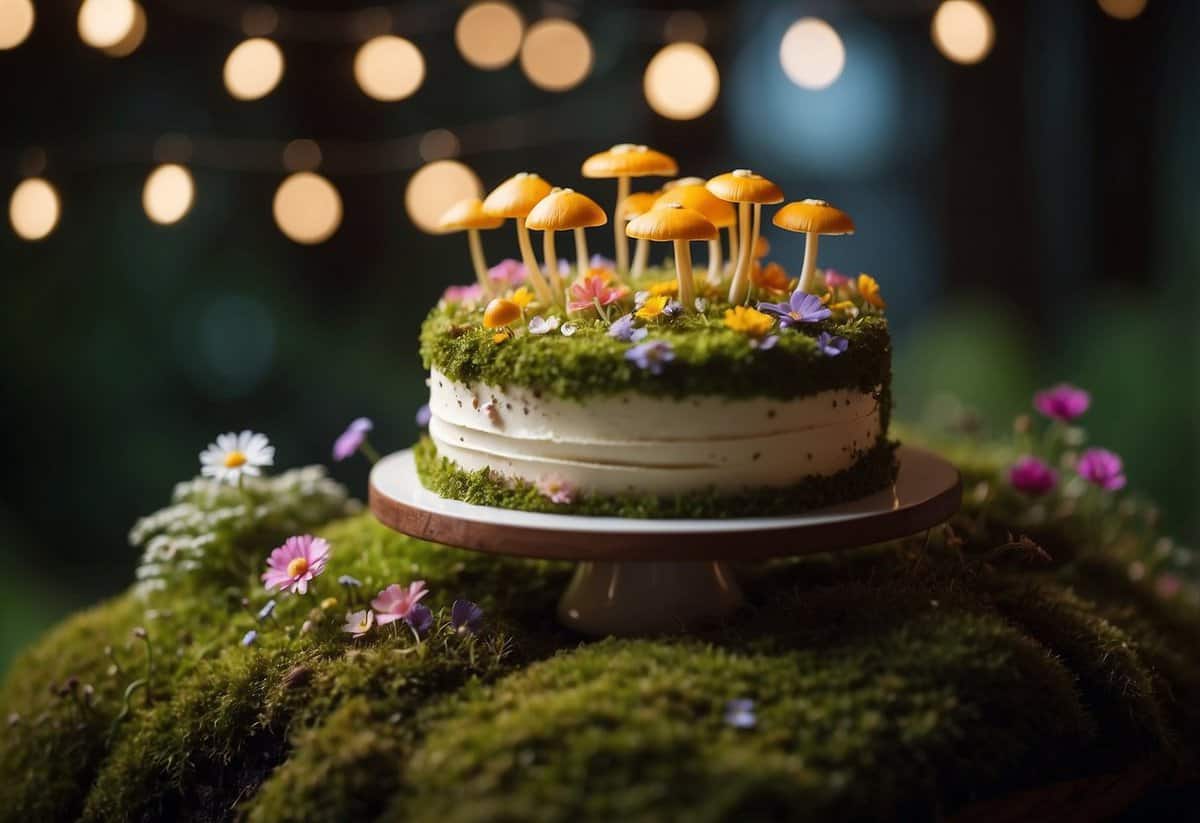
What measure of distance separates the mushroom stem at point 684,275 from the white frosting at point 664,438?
11.6 inches

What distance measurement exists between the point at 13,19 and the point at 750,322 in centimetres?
237

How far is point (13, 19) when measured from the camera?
306 centimetres

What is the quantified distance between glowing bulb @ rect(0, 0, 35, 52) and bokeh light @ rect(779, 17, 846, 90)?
2025 millimetres

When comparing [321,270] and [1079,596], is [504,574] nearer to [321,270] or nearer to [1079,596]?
[1079,596]

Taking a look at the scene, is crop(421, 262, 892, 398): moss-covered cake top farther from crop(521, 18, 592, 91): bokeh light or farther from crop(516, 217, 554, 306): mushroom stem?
crop(521, 18, 592, 91): bokeh light

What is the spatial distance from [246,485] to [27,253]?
1.92 metres

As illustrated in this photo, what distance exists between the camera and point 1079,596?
2475 mm

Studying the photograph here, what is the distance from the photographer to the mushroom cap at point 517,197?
2.07m

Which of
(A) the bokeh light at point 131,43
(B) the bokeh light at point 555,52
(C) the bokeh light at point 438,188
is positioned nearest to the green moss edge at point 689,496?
(C) the bokeh light at point 438,188

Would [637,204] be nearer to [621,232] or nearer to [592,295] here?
[621,232]

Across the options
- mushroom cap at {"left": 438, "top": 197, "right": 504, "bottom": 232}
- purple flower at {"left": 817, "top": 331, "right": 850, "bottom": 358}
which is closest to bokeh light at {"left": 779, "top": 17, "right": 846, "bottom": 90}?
mushroom cap at {"left": 438, "top": 197, "right": 504, "bottom": 232}

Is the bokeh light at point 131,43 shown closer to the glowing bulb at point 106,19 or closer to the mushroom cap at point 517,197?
the glowing bulb at point 106,19


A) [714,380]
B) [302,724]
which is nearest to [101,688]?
[302,724]

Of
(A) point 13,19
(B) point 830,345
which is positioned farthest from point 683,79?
(A) point 13,19
